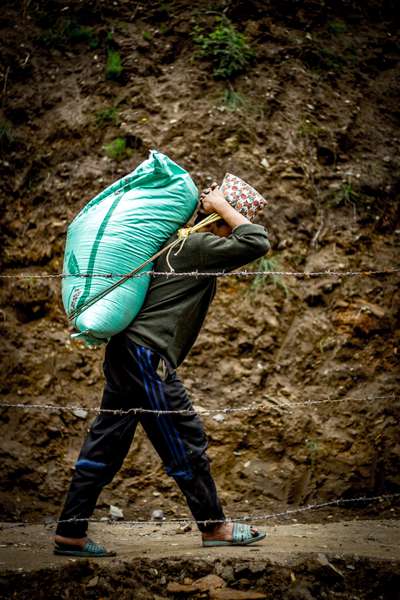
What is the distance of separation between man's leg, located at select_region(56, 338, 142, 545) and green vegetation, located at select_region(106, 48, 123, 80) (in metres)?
3.63

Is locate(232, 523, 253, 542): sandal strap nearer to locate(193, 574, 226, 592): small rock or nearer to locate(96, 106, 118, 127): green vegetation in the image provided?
locate(193, 574, 226, 592): small rock

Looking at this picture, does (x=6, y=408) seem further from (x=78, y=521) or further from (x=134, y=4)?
(x=134, y=4)

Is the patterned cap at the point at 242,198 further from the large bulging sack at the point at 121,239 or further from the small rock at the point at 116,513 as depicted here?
the small rock at the point at 116,513

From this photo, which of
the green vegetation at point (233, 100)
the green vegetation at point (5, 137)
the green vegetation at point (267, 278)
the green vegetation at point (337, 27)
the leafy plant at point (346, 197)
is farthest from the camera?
the green vegetation at point (337, 27)

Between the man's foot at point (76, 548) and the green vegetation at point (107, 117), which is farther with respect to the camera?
the green vegetation at point (107, 117)

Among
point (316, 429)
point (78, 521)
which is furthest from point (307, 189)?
point (78, 521)

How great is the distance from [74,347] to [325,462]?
2.12m

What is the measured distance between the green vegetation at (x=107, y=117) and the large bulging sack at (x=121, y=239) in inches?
112

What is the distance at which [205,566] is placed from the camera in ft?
8.27

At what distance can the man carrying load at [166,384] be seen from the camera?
251 centimetres

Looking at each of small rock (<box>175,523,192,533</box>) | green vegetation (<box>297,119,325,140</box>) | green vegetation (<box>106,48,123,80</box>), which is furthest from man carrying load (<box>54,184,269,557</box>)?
green vegetation (<box>106,48,123,80</box>)

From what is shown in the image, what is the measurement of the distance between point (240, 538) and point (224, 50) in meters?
4.47

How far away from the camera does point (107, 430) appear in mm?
2633

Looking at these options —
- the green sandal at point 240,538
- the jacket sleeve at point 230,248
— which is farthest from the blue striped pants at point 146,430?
the jacket sleeve at point 230,248
